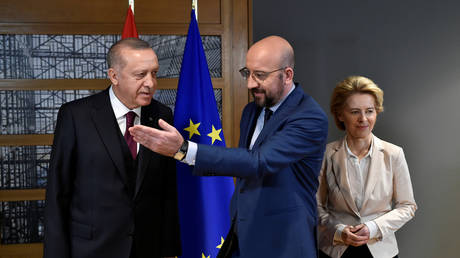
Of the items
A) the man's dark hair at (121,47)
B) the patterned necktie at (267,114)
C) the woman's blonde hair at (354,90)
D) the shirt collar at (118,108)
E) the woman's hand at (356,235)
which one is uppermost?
the man's dark hair at (121,47)

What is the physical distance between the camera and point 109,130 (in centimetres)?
187

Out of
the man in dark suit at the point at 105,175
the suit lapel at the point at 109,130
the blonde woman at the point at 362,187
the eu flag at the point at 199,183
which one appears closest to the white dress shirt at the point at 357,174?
the blonde woman at the point at 362,187

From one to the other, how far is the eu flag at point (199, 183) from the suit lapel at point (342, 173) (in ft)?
1.97

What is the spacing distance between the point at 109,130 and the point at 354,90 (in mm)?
1300

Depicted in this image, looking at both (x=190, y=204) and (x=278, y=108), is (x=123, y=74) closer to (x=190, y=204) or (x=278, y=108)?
(x=278, y=108)

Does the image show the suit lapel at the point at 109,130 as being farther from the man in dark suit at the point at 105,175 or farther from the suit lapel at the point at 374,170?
the suit lapel at the point at 374,170

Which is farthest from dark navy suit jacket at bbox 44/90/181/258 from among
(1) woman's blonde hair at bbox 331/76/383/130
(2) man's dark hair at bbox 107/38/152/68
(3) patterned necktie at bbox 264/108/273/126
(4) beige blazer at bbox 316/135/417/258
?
(1) woman's blonde hair at bbox 331/76/383/130

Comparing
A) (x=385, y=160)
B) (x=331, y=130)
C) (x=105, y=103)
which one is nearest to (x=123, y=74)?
(x=105, y=103)

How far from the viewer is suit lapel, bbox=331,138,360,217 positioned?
7.30ft

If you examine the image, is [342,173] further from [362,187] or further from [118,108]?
[118,108]

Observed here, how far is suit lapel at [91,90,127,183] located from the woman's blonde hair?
1.20 meters

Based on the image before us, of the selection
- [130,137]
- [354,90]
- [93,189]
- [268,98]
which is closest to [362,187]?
[354,90]

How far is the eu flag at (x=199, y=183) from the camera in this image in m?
2.37

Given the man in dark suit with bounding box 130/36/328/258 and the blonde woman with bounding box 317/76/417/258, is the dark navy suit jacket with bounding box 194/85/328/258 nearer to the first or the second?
the man in dark suit with bounding box 130/36/328/258
